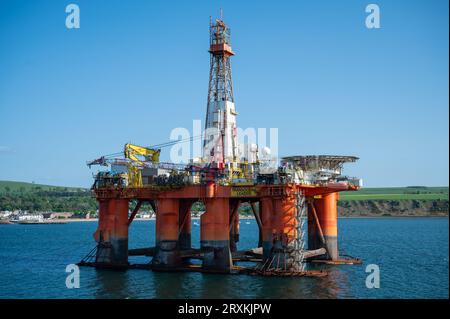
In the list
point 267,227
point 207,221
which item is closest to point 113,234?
point 207,221

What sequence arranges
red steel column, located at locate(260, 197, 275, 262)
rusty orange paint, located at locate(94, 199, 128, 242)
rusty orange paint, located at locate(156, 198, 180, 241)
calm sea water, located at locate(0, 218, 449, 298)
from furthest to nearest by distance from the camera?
rusty orange paint, located at locate(94, 199, 128, 242), rusty orange paint, located at locate(156, 198, 180, 241), red steel column, located at locate(260, 197, 275, 262), calm sea water, located at locate(0, 218, 449, 298)

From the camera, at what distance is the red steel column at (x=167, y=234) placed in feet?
134

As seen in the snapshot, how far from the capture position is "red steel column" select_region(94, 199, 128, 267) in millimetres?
42594

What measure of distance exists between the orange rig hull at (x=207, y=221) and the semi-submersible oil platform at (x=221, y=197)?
7 centimetres

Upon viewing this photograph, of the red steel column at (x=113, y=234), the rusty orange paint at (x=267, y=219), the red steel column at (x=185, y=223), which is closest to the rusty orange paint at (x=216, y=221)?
the rusty orange paint at (x=267, y=219)

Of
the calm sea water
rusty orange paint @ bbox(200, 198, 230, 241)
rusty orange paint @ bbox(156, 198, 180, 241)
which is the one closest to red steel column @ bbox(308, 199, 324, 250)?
the calm sea water

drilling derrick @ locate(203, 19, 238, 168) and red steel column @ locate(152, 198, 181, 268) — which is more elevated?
drilling derrick @ locate(203, 19, 238, 168)

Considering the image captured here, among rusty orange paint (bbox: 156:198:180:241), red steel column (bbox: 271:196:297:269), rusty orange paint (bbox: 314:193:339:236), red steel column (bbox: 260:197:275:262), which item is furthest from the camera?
rusty orange paint (bbox: 314:193:339:236)

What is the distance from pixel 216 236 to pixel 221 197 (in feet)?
9.43

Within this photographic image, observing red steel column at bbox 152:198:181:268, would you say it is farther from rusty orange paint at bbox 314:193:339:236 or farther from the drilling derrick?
rusty orange paint at bbox 314:193:339:236

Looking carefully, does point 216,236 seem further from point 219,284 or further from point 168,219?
point 219,284

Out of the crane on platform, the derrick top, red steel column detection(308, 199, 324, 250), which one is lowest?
red steel column detection(308, 199, 324, 250)

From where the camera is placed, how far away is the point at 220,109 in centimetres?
4547

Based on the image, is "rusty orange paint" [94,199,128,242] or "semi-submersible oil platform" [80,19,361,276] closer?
"semi-submersible oil platform" [80,19,361,276]
